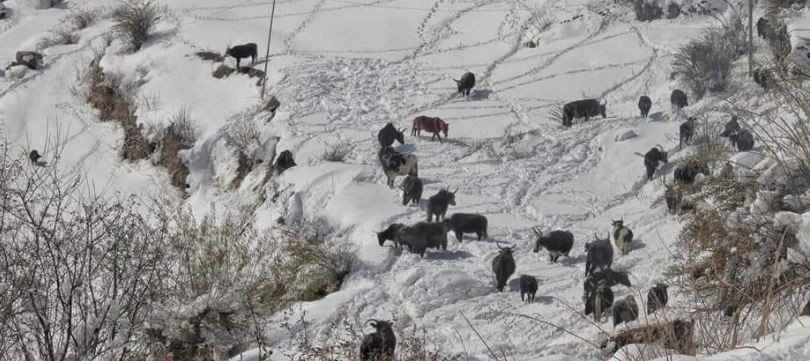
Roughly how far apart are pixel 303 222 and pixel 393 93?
813cm

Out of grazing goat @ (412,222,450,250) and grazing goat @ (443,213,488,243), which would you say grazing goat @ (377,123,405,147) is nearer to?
grazing goat @ (443,213,488,243)

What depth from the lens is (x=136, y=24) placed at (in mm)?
31656

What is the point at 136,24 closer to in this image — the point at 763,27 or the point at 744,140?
the point at 763,27

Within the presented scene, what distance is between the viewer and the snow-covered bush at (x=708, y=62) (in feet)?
80.2

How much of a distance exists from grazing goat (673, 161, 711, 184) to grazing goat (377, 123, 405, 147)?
6060 mm

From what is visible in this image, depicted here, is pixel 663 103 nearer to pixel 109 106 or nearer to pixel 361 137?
pixel 361 137

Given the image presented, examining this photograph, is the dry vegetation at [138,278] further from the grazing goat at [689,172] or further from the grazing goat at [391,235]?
the grazing goat at [689,172]

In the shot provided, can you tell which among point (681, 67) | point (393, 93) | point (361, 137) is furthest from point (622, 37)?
point (361, 137)

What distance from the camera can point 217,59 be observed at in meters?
29.6

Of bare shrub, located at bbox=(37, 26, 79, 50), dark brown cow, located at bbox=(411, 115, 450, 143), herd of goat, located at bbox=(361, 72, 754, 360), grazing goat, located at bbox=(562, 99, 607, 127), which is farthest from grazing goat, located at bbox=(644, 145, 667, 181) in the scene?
bare shrub, located at bbox=(37, 26, 79, 50)

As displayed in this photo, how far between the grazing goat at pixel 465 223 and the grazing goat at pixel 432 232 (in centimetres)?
42

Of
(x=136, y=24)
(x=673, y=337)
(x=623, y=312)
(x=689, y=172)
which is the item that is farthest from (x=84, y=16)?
(x=673, y=337)

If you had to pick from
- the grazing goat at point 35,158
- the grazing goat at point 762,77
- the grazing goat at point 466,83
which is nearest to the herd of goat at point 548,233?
the grazing goat at point 762,77

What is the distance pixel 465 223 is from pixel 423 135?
638 centimetres
